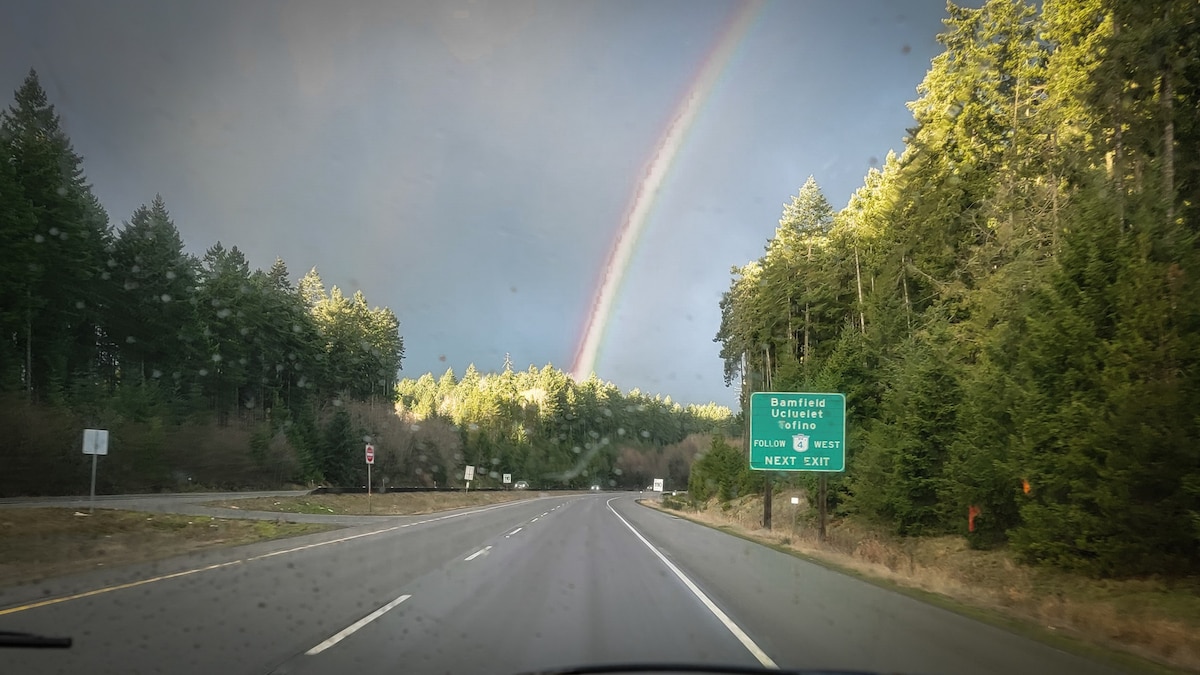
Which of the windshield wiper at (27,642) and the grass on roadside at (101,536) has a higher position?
the windshield wiper at (27,642)

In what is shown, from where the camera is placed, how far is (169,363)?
5822 cm

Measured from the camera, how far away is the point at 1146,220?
55.6 feet

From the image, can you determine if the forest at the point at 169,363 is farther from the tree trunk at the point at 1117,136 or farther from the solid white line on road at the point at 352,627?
the tree trunk at the point at 1117,136

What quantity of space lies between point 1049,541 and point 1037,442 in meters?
2.26

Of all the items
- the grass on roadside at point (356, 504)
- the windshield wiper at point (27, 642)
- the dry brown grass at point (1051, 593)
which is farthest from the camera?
the grass on roadside at point (356, 504)

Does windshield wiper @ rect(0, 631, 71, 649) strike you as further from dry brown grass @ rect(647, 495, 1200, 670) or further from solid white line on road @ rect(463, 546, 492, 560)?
solid white line on road @ rect(463, 546, 492, 560)

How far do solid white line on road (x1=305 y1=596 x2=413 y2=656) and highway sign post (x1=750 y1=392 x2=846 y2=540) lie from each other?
18.8 meters

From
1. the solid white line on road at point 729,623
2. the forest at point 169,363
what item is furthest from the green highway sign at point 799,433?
the forest at point 169,363

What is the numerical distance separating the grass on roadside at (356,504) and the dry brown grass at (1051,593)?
2646 centimetres

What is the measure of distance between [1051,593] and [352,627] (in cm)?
1426

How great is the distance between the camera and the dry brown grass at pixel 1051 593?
→ 10.2 meters

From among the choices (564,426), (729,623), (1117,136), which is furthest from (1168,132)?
(564,426)

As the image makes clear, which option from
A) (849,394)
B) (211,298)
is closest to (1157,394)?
(849,394)

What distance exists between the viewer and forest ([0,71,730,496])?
137 ft
